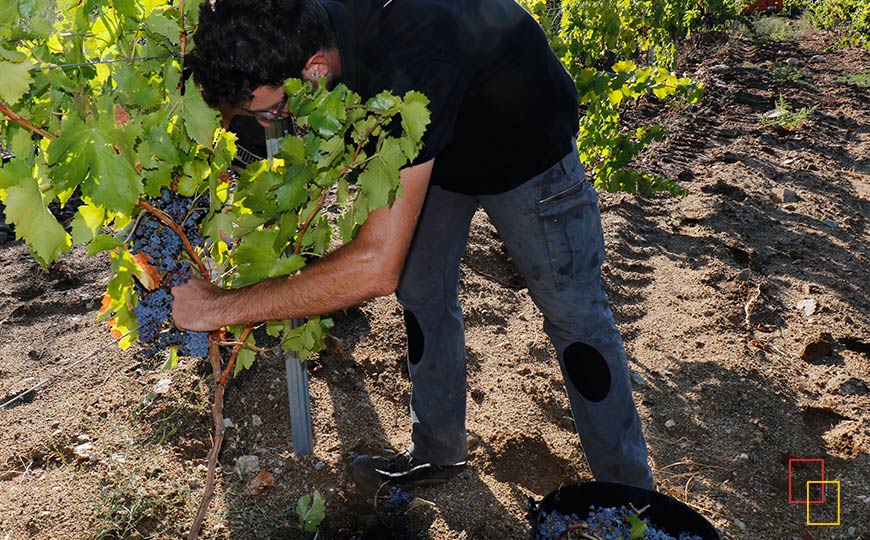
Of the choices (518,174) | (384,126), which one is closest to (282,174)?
(384,126)

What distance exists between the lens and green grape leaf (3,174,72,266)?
1432 mm

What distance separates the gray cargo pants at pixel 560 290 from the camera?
2264 mm

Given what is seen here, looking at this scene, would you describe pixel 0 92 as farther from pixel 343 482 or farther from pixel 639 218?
pixel 639 218

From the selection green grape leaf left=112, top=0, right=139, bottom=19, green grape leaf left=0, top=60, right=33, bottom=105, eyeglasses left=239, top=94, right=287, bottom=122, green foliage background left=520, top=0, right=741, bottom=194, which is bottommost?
green grape leaf left=0, top=60, right=33, bottom=105

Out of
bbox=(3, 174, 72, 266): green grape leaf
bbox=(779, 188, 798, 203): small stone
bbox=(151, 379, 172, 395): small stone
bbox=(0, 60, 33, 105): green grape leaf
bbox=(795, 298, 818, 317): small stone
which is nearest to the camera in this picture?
bbox=(0, 60, 33, 105): green grape leaf

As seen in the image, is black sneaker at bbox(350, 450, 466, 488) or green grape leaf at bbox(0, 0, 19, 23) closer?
green grape leaf at bbox(0, 0, 19, 23)

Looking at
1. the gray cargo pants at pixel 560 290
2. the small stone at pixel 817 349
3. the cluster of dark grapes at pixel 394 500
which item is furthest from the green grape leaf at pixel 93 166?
the small stone at pixel 817 349

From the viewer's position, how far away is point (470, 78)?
1911mm

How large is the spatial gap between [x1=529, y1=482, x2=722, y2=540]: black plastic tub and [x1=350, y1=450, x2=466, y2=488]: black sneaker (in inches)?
25.1

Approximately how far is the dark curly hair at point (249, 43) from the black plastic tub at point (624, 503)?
128 cm

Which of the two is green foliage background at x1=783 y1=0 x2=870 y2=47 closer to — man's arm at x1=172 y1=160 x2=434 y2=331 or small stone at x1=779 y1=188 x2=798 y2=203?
small stone at x1=779 y1=188 x2=798 y2=203

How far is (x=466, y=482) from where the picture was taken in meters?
2.76

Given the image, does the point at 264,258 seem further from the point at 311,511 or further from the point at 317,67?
the point at 311,511

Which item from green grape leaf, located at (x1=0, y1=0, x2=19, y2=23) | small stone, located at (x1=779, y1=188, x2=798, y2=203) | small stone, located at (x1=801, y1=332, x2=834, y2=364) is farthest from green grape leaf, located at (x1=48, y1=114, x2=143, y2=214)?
small stone, located at (x1=779, y1=188, x2=798, y2=203)
